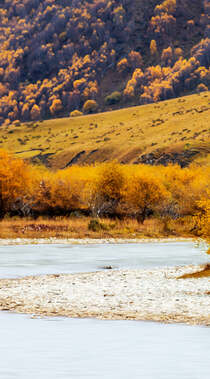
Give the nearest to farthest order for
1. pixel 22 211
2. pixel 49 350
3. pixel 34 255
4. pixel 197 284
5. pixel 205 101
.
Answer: pixel 49 350, pixel 197 284, pixel 34 255, pixel 22 211, pixel 205 101

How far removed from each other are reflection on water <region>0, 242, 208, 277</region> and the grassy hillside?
203ft

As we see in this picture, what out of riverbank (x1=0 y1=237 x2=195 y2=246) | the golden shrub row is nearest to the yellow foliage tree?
the golden shrub row

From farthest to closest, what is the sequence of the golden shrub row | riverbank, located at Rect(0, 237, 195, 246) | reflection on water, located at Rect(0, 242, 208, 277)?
the golden shrub row < riverbank, located at Rect(0, 237, 195, 246) < reflection on water, located at Rect(0, 242, 208, 277)

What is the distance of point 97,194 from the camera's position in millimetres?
65062

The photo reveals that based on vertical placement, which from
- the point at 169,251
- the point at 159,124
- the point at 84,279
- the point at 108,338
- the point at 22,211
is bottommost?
the point at 159,124

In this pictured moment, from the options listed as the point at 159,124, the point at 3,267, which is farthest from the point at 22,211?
the point at 159,124

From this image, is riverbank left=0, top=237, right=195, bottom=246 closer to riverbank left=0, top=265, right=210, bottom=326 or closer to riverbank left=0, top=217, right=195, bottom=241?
riverbank left=0, top=217, right=195, bottom=241

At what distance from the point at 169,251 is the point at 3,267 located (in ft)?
48.7

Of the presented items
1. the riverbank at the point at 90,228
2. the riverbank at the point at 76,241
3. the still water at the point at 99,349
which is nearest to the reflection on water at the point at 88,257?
the riverbank at the point at 76,241

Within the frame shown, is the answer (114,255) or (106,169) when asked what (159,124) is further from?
(114,255)

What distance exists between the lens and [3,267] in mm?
32812

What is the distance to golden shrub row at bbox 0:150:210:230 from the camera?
6303 centimetres

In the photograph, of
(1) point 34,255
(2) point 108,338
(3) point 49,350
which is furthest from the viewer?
(1) point 34,255

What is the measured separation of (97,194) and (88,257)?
25991mm
